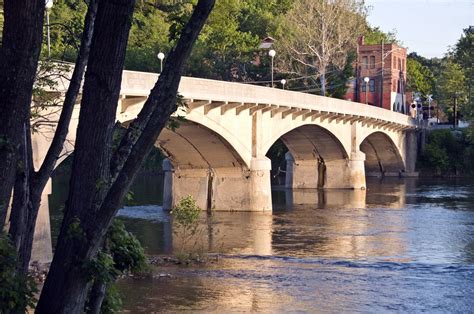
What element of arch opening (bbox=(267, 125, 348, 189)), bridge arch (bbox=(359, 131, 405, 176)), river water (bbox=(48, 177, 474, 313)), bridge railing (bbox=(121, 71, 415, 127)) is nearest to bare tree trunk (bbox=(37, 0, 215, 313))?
river water (bbox=(48, 177, 474, 313))

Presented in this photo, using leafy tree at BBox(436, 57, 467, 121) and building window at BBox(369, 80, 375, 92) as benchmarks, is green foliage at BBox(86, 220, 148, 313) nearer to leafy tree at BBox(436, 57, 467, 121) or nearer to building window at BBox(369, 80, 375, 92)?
building window at BBox(369, 80, 375, 92)

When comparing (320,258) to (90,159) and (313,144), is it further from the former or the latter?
(313,144)

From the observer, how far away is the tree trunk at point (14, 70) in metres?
6.51

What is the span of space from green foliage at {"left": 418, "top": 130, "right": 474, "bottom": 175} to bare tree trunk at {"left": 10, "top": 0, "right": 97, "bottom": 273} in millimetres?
66457

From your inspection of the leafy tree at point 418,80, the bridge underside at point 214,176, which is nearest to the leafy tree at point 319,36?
the bridge underside at point 214,176

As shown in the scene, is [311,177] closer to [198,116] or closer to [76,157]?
[198,116]

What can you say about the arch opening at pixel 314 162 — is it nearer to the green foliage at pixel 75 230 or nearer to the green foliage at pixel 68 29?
the green foliage at pixel 68 29

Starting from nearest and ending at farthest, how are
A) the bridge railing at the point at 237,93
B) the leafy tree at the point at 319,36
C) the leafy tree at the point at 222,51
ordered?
the bridge railing at the point at 237,93
the leafy tree at the point at 319,36
the leafy tree at the point at 222,51

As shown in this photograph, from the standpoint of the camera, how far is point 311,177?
58250 millimetres

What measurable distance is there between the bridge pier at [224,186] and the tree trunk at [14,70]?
112 feet

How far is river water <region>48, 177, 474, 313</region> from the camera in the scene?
63.2 feet

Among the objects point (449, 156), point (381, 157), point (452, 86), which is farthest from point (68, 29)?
point (452, 86)

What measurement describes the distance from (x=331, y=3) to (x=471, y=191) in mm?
20722

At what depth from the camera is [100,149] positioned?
6938 millimetres
